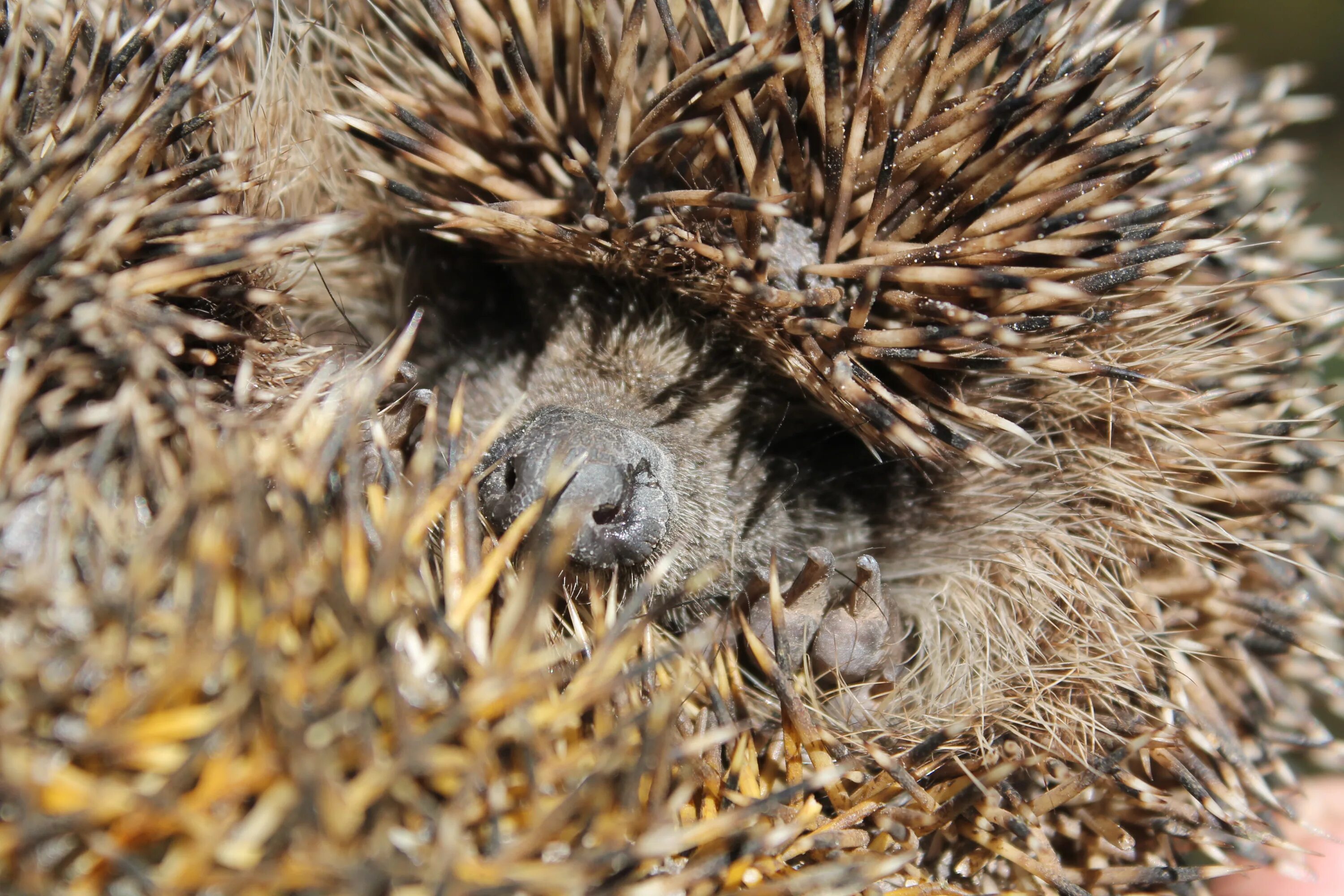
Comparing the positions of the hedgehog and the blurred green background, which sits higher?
the blurred green background

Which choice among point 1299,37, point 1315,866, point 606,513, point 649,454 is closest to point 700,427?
point 649,454

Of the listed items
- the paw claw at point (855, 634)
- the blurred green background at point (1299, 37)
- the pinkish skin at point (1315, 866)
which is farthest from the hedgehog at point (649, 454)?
the blurred green background at point (1299, 37)

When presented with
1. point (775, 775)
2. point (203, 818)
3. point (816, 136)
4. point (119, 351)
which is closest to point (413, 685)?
point (203, 818)

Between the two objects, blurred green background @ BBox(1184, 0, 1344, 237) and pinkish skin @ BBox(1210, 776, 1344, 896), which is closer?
pinkish skin @ BBox(1210, 776, 1344, 896)

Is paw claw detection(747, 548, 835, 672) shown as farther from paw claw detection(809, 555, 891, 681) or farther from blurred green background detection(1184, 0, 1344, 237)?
blurred green background detection(1184, 0, 1344, 237)

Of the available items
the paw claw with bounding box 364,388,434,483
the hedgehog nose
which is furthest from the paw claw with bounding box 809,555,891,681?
the paw claw with bounding box 364,388,434,483

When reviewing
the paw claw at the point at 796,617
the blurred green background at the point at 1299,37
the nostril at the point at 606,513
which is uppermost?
the blurred green background at the point at 1299,37

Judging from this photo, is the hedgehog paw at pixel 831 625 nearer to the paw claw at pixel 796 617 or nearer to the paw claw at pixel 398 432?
the paw claw at pixel 796 617
